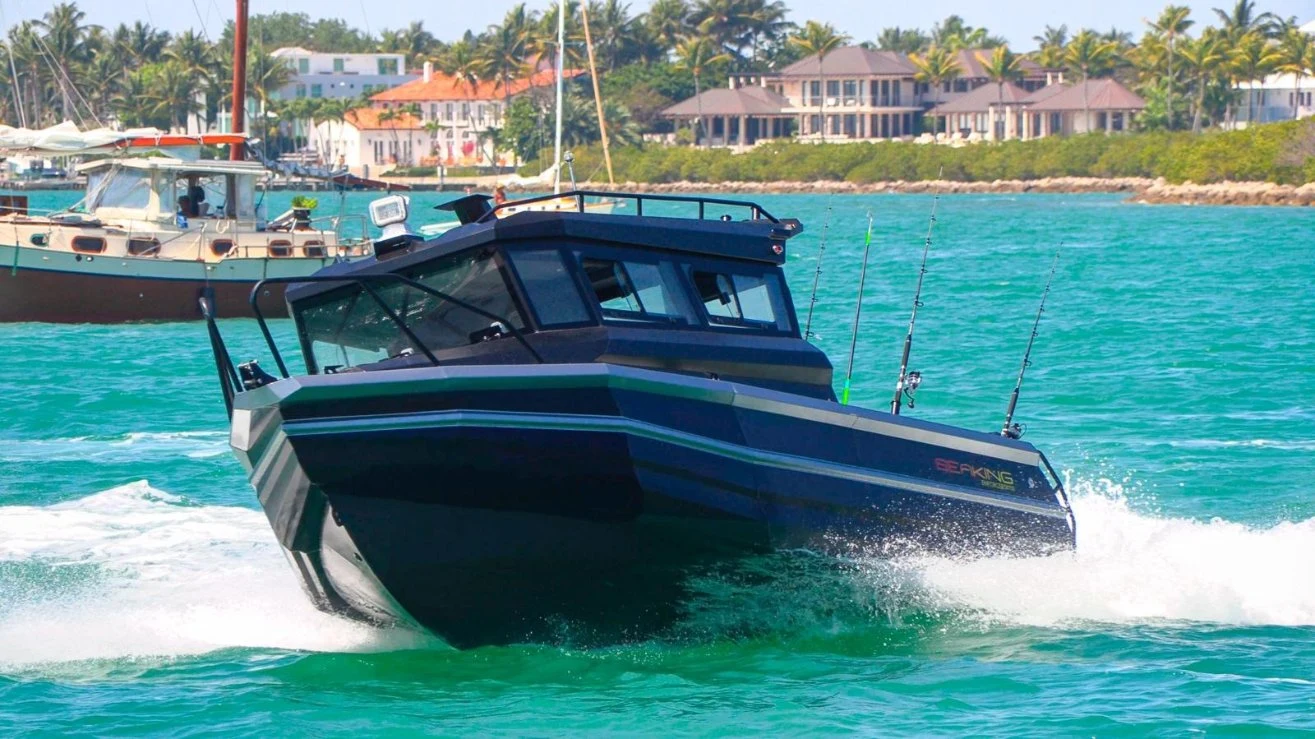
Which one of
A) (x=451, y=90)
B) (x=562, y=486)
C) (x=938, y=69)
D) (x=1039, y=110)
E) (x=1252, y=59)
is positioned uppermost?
(x=938, y=69)

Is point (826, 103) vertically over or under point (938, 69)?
under

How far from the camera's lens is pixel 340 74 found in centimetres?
17450

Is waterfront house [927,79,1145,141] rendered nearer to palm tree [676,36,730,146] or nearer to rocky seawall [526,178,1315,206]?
rocky seawall [526,178,1315,206]

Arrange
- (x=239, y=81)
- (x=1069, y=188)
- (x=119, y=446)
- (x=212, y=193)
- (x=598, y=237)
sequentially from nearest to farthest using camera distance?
(x=598, y=237) → (x=119, y=446) → (x=212, y=193) → (x=239, y=81) → (x=1069, y=188)

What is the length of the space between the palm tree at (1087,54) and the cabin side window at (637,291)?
141 m

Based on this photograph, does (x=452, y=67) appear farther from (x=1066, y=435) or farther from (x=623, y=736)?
(x=623, y=736)

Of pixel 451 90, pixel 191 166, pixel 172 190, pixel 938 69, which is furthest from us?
pixel 451 90

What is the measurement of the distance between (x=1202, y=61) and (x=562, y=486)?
12839 cm

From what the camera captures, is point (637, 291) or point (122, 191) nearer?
point (637, 291)

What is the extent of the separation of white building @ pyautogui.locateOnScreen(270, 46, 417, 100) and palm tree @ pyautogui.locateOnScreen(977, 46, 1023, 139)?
5646cm

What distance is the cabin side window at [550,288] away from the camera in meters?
11.3

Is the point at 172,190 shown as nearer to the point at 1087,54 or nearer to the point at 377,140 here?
the point at 377,140

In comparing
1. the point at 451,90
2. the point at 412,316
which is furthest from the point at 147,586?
the point at 451,90

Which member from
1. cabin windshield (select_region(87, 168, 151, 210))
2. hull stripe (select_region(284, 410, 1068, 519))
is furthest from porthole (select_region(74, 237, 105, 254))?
hull stripe (select_region(284, 410, 1068, 519))
